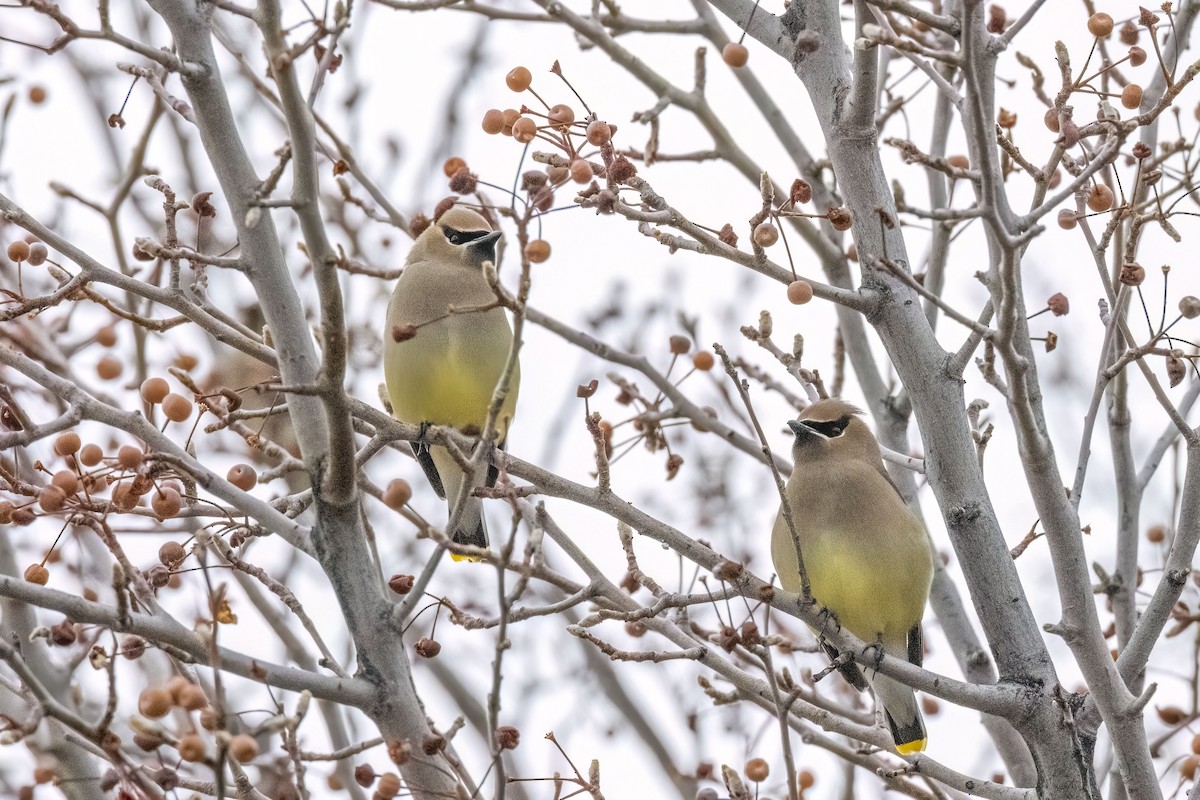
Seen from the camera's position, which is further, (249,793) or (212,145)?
(212,145)

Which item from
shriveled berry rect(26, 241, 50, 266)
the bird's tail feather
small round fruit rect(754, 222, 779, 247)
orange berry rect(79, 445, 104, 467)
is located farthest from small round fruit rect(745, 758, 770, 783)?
shriveled berry rect(26, 241, 50, 266)

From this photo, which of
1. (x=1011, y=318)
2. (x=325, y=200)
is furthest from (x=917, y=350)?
(x=325, y=200)

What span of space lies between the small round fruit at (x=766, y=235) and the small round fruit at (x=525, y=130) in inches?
25.5

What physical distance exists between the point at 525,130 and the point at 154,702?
5.68ft

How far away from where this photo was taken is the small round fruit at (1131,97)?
3.98 metres

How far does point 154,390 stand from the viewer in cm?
378

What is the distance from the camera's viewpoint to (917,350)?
4062 mm

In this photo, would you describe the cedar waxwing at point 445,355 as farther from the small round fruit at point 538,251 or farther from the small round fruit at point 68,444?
the small round fruit at point 538,251

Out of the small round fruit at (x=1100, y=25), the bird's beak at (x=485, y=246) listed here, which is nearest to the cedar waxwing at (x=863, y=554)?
the bird's beak at (x=485, y=246)

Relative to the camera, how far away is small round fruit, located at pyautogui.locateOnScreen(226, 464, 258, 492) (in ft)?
12.4

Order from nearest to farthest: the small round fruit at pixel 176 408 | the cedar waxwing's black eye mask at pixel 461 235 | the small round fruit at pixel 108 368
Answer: the small round fruit at pixel 176 408, the small round fruit at pixel 108 368, the cedar waxwing's black eye mask at pixel 461 235

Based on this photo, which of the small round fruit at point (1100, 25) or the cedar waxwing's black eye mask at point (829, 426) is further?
the cedar waxwing's black eye mask at point (829, 426)

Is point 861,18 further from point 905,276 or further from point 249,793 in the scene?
point 249,793

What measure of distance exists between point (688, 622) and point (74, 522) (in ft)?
6.06
